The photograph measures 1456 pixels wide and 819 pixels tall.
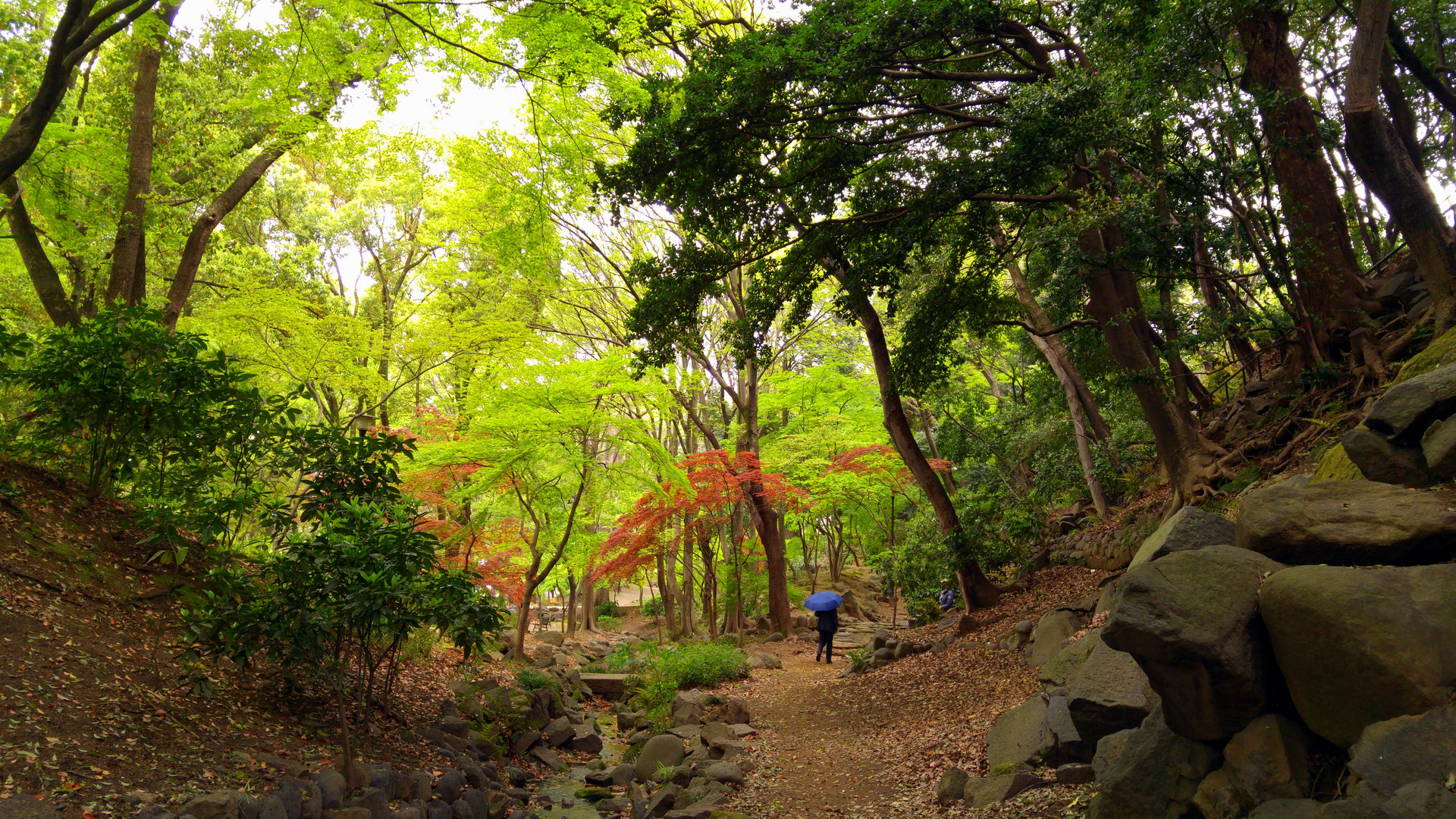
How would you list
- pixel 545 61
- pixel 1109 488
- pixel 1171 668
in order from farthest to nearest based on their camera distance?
pixel 1109 488
pixel 545 61
pixel 1171 668

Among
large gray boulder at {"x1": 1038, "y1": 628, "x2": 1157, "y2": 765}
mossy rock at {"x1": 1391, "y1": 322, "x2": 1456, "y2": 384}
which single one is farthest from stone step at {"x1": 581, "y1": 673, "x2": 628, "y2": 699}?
mossy rock at {"x1": 1391, "y1": 322, "x2": 1456, "y2": 384}

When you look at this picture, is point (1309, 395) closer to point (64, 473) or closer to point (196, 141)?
point (64, 473)

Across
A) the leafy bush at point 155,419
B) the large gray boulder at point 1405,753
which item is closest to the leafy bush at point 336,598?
the leafy bush at point 155,419

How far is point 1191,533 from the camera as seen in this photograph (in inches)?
210

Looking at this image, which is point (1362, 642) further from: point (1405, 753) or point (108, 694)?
point (108, 694)

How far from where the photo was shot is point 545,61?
7543mm

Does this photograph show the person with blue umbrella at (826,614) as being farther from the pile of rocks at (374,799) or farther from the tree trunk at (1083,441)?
the pile of rocks at (374,799)

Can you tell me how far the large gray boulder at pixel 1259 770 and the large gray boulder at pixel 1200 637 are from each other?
0.39 feet

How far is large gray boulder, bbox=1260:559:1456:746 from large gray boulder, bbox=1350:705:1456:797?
14 cm

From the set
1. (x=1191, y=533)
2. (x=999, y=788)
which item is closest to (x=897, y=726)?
(x=999, y=788)

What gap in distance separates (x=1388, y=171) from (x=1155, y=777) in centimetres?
588

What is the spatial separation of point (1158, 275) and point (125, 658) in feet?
31.5

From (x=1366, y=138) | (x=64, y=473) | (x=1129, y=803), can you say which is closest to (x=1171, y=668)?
(x=1129, y=803)

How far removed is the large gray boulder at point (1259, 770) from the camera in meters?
3.75
